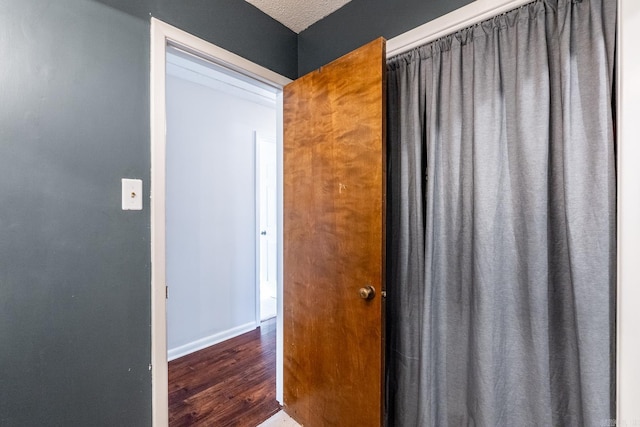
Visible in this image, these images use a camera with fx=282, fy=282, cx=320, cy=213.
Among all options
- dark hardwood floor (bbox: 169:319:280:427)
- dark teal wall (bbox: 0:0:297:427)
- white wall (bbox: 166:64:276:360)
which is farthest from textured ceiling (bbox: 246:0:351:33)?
dark hardwood floor (bbox: 169:319:280:427)

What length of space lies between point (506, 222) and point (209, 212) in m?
2.42

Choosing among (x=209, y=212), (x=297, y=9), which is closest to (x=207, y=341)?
(x=209, y=212)

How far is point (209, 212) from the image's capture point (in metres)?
2.73

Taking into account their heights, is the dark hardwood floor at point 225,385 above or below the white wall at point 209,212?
below

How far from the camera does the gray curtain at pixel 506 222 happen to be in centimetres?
94

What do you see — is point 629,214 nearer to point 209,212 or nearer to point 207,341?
point 209,212

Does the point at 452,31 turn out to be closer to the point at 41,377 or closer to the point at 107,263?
the point at 107,263

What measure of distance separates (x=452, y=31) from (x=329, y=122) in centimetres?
66

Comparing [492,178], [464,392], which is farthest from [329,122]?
[464,392]

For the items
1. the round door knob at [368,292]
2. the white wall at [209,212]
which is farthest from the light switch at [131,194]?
the white wall at [209,212]

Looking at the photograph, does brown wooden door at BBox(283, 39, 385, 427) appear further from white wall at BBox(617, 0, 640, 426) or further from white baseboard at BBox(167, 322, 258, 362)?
white baseboard at BBox(167, 322, 258, 362)

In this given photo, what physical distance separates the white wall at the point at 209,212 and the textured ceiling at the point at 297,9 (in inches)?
44.1

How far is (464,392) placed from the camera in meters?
1.20

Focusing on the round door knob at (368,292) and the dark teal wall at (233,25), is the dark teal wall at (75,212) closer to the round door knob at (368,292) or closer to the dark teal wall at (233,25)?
the dark teal wall at (233,25)
